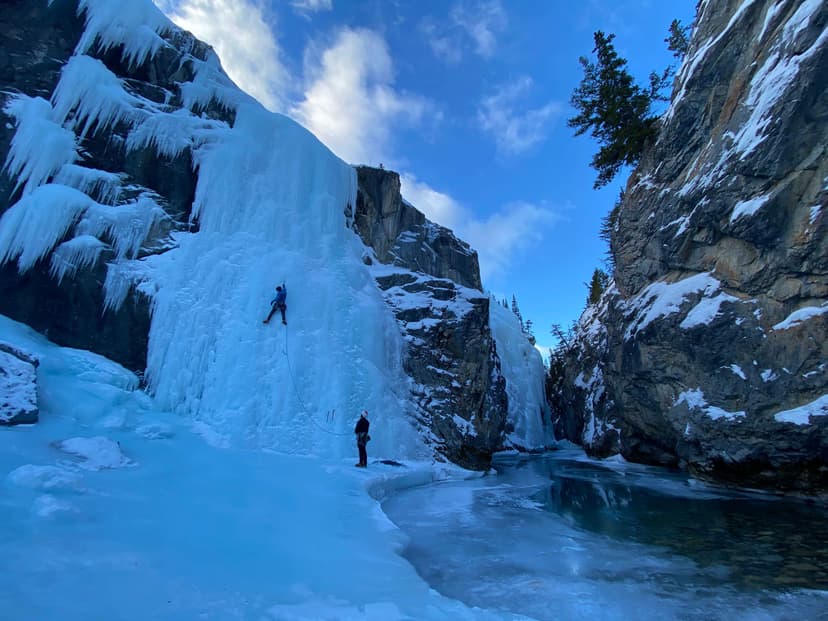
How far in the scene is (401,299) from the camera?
648 inches

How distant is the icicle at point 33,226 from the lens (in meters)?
11.1

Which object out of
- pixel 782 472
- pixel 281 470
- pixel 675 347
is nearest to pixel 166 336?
pixel 281 470

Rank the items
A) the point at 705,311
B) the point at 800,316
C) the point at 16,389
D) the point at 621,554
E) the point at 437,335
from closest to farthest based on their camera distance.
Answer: the point at 621,554, the point at 16,389, the point at 800,316, the point at 705,311, the point at 437,335

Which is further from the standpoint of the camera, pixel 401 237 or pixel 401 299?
pixel 401 237

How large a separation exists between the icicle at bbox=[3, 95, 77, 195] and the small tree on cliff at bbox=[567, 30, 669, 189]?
19277 millimetres

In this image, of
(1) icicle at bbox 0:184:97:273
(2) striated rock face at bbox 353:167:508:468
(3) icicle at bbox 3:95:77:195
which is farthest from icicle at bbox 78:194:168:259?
(2) striated rock face at bbox 353:167:508:468

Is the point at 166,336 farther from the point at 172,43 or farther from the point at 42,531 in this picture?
the point at 172,43

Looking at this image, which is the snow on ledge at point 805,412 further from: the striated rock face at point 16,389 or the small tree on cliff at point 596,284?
the small tree on cliff at point 596,284

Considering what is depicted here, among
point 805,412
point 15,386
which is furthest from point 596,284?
point 15,386

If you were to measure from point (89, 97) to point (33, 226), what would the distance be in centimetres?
461

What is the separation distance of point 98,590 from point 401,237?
18601 millimetres

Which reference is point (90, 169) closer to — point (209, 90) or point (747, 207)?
point (209, 90)

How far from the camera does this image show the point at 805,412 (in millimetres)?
9383

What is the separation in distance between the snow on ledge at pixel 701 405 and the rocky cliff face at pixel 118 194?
6.50m
